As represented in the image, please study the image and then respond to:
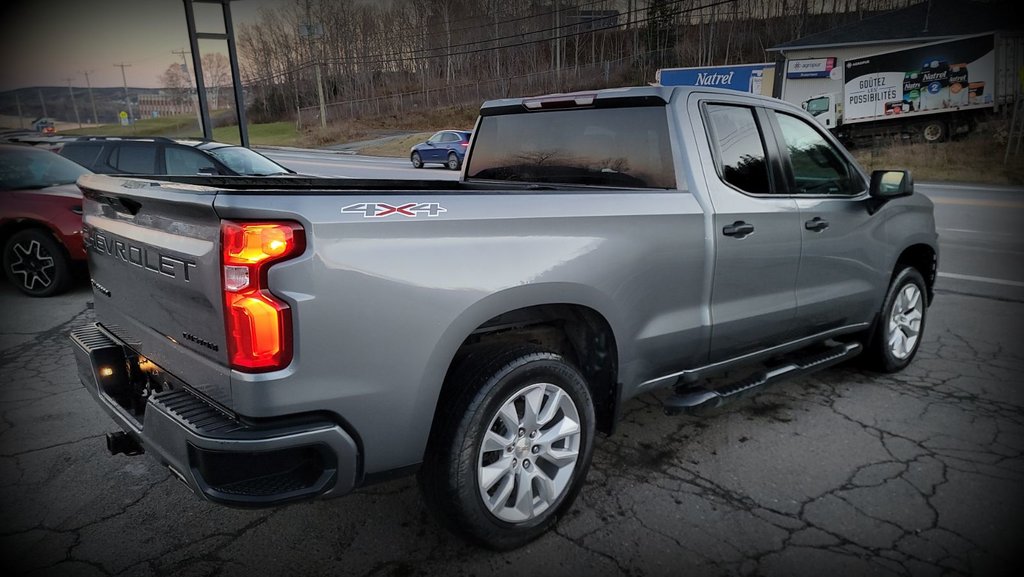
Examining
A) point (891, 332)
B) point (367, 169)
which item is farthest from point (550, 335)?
point (367, 169)

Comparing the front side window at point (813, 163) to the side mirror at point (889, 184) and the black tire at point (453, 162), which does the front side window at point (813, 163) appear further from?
the black tire at point (453, 162)

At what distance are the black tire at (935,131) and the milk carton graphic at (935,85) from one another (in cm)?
71

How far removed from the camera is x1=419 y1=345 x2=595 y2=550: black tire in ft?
7.27

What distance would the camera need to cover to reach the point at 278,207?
5.96 feet

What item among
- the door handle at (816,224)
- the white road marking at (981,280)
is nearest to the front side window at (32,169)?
the door handle at (816,224)

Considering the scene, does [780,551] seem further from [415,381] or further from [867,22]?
[867,22]

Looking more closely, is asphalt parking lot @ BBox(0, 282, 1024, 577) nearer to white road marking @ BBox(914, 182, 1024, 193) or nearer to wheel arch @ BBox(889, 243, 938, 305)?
wheel arch @ BBox(889, 243, 938, 305)

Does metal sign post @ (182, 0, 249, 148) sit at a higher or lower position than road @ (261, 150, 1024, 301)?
higher

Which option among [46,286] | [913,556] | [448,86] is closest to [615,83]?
[448,86]

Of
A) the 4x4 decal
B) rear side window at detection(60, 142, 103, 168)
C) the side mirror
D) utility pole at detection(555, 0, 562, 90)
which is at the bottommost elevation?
the side mirror

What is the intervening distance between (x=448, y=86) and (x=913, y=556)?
37930mm

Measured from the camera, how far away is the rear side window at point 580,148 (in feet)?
10.0

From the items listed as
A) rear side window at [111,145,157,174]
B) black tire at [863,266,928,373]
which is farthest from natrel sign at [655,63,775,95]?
black tire at [863,266,928,373]

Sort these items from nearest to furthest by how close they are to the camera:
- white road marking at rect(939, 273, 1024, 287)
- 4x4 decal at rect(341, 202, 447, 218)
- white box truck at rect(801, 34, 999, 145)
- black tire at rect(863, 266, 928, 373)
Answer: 4x4 decal at rect(341, 202, 447, 218)
black tire at rect(863, 266, 928, 373)
white road marking at rect(939, 273, 1024, 287)
white box truck at rect(801, 34, 999, 145)
